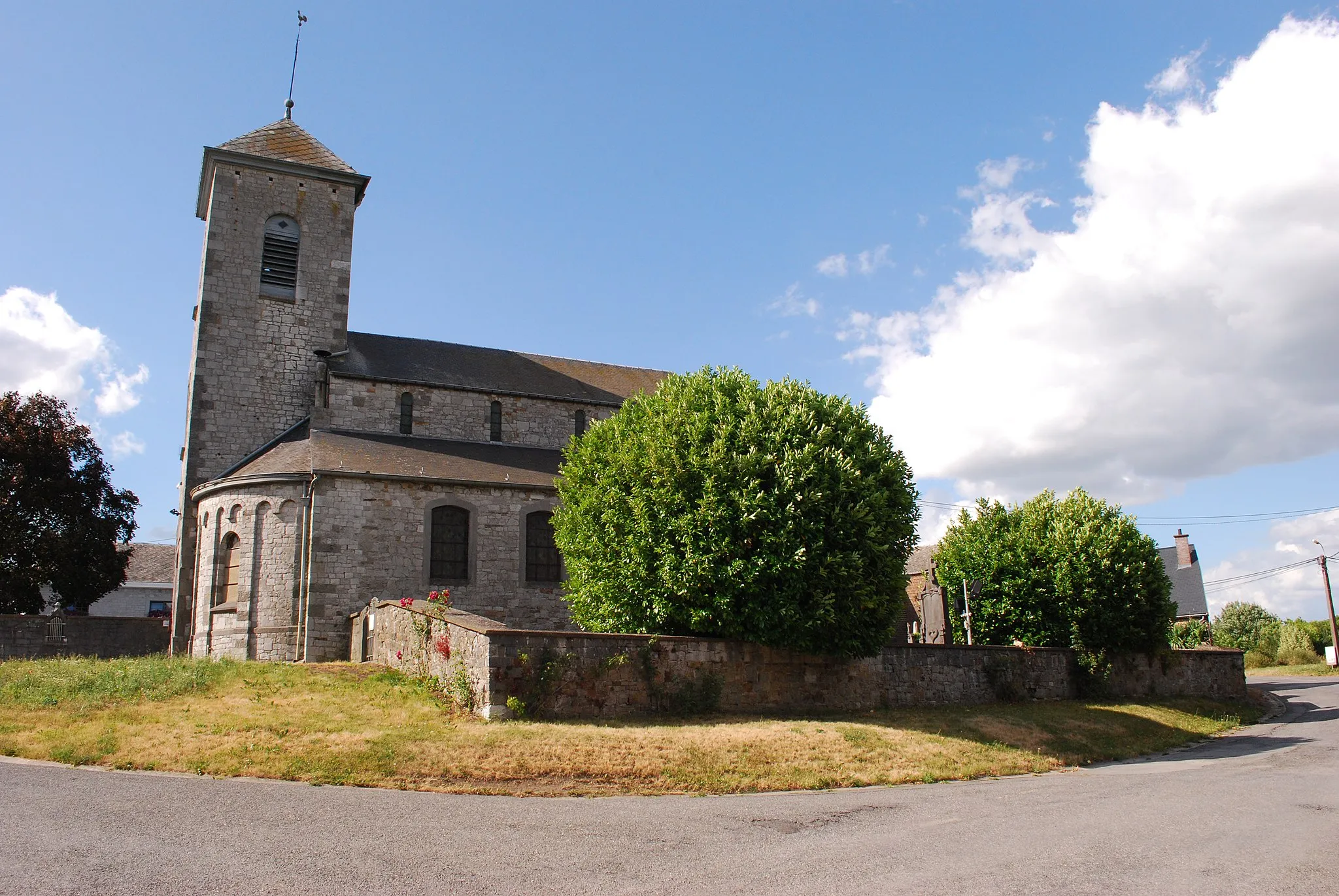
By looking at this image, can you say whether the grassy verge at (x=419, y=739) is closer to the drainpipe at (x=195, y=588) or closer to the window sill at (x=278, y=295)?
the drainpipe at (x=195, y=588)

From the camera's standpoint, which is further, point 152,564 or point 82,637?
point 152,564

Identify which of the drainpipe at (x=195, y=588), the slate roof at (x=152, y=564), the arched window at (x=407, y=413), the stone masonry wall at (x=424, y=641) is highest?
the arched window at (x=407, y=413)

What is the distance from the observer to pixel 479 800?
33.9 ft

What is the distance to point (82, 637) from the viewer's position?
22578mm

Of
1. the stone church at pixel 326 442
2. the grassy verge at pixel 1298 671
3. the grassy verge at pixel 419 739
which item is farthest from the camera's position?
the grassy verge at pixel 1298 671

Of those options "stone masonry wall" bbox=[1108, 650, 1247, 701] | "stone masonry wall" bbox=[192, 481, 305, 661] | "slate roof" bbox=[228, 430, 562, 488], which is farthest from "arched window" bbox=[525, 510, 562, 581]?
"stone masonry wall" bbox=[1108, 650, 1247, 701]

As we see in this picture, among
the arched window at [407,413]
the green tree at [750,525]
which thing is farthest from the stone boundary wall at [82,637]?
the green tree at [750,525]

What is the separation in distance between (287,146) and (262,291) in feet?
17.8

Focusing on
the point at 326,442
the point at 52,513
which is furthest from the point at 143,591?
the point at 326,442

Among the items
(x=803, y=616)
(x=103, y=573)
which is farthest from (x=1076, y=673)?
(x=103, y=573)

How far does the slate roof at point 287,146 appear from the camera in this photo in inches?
→ 1145

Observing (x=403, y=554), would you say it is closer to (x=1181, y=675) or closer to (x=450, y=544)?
(x=450, y=544)

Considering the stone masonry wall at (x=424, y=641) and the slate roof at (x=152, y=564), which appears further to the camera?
the slate roof at (x=152, y=564)

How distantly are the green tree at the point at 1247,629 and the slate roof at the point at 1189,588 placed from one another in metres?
1.65
